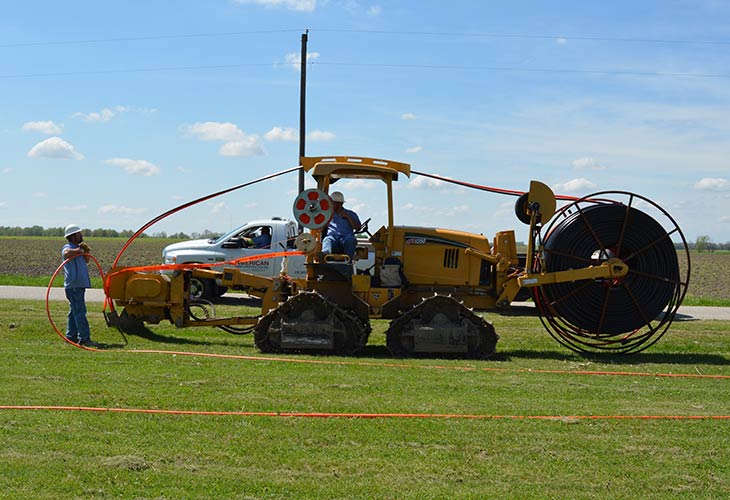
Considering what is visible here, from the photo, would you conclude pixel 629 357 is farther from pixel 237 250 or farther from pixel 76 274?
pixel 237 250

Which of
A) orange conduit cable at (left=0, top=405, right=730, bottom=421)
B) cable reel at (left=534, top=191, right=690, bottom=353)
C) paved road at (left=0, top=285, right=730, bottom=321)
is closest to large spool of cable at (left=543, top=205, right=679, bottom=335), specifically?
cable reel at (left=534, top=191, right=690, bottom=353)

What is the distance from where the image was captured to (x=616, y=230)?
13.0m

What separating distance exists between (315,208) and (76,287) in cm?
374

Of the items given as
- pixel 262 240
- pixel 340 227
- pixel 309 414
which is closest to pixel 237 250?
pixel 262 240

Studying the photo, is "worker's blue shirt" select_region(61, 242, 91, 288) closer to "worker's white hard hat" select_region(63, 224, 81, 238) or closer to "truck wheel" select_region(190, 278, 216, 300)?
"worker's white hard hat" select_region(63, 224, 81, 238)

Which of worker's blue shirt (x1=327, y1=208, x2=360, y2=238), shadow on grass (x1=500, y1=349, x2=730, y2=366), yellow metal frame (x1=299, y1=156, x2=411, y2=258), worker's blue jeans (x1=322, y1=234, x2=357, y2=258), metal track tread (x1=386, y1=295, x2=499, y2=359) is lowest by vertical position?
shadow on grass (x1=500, y1=349, x2=730, y2=366)

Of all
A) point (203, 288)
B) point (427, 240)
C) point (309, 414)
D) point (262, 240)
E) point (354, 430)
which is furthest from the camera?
point (262, 240)

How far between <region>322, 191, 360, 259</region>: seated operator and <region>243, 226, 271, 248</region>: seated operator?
8.88 meters

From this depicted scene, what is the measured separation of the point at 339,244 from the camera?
1262cm

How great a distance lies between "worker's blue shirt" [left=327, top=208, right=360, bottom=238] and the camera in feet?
41.4

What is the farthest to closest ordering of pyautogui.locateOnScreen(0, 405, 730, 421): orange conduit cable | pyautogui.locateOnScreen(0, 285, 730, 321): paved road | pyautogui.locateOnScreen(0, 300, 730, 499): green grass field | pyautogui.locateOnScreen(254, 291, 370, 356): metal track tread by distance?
pyautogui.locateOnScreen(0, 285, 730, 321): paved road
pyautogui.locateOnScreen(254, 291, 370, 356): metal track tread
pyautogui.locateOnScreen(0, 405, 730, 421): orange conduit cable
pyautogui.locateOnScreen(0, 300, 730, 499): green grass field

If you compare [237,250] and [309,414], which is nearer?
[309,414]

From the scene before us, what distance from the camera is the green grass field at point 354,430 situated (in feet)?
19.7

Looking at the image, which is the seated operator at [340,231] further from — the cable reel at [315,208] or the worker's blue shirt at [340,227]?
the cable reel at [315,208]
